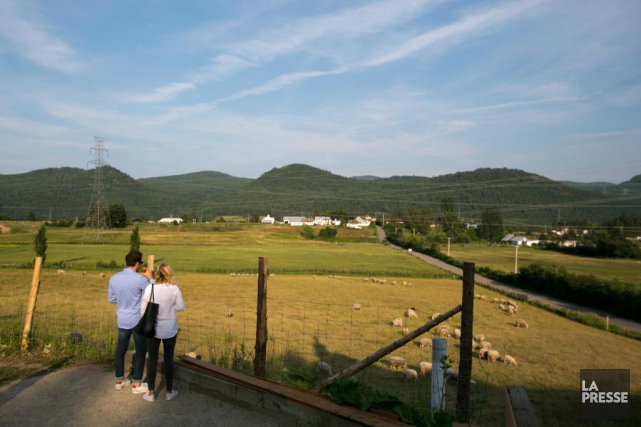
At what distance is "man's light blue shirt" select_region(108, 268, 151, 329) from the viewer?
641 cm

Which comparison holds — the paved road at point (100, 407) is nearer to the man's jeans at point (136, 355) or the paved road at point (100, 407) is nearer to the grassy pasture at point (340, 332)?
the man's jeans at point (136, 355)

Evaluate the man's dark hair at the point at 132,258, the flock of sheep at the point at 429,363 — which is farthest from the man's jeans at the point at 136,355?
the flock of sheep at the point at 429,363

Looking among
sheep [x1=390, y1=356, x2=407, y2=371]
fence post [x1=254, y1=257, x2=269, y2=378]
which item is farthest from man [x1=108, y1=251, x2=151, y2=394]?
sheep [x1=390, y1=356, x2=407, y2=371]

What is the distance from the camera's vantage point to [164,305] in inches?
235

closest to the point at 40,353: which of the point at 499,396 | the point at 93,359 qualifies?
the point at 93,359

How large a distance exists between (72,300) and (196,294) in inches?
270

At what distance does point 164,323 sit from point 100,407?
51.0 inches

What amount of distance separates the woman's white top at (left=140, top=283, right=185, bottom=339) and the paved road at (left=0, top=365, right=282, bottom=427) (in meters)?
0.93

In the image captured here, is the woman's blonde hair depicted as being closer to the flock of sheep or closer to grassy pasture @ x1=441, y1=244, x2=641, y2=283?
the flock of sheep

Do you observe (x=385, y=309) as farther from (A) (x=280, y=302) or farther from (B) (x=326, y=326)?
(B) (x=326, y=326)

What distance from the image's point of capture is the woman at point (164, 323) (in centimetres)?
593

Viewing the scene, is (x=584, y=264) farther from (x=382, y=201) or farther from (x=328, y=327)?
(x=382, y=201)

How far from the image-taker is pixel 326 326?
1908 cm

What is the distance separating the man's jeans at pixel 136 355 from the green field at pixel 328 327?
157 cm
